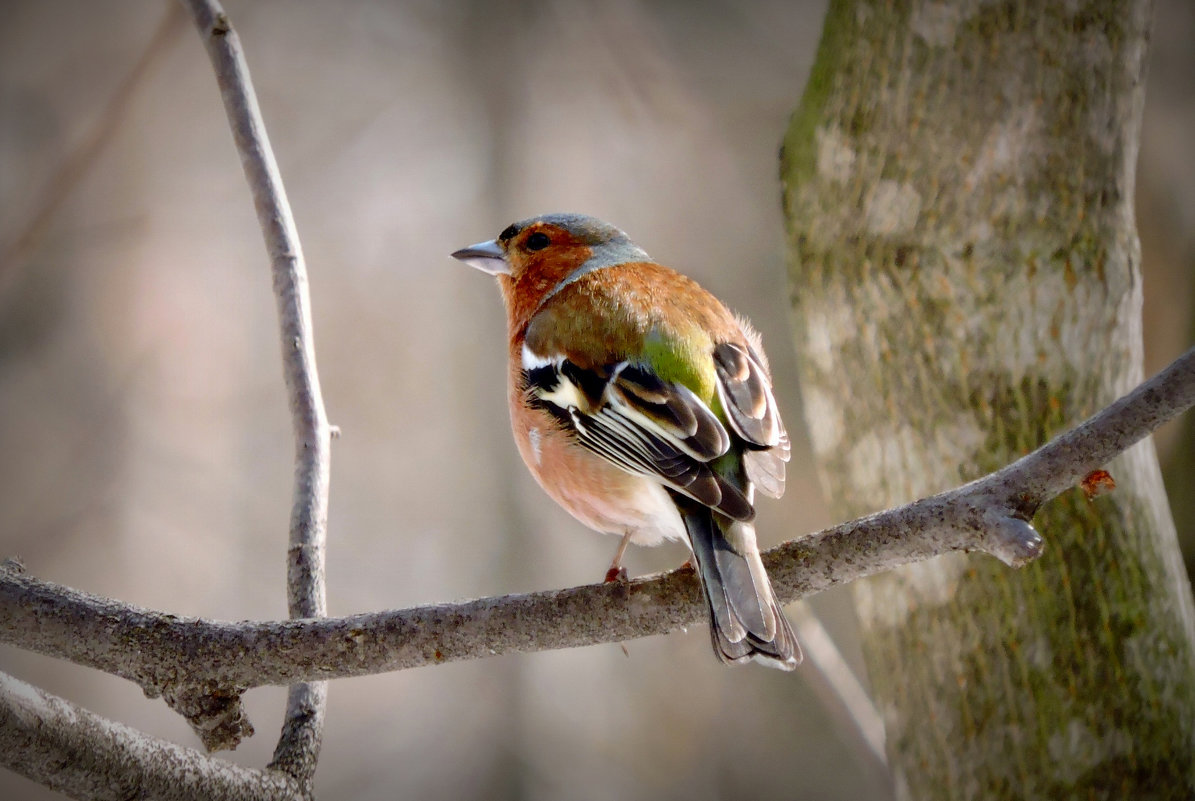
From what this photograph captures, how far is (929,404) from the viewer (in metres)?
2.14

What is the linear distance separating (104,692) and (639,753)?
2.12 m

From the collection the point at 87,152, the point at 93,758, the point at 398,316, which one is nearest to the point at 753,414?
the point at 93,758

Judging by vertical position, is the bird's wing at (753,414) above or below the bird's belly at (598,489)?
above

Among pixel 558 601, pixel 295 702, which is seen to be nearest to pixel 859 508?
pixel 558 601

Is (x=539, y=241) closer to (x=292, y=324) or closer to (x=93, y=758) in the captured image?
(x=292, y=324)

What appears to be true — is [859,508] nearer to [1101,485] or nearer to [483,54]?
[1101,485]

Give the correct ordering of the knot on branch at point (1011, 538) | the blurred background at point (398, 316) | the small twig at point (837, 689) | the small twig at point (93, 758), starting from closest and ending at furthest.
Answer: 1. the small twig at point (93, 758)
2. the knot on branch at point (1011, 538)
3. the small twig at point (837, 689)
4. the blurred background at point (398, 316)

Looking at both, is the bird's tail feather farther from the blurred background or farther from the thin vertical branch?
the blurred background

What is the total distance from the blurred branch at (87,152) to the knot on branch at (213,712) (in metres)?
2.72

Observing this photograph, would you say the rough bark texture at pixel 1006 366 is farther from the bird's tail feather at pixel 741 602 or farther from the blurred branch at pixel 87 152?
the blurred branch at pixel 87 152

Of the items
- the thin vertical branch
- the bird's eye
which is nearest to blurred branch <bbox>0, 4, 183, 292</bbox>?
the thin vertical branch

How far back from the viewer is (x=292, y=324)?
1.90 m

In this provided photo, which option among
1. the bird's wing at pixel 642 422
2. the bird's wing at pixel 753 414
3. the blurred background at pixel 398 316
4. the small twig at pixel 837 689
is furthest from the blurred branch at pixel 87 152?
the small twig at pixel 837 689

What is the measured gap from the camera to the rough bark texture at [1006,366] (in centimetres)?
199
